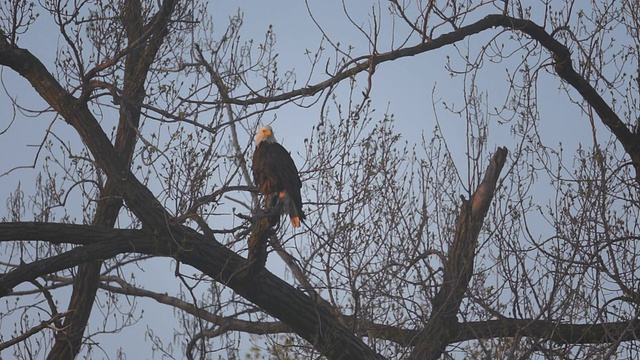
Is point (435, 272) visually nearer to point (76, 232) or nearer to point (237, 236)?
point (237, 236)

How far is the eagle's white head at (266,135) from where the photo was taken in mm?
6488

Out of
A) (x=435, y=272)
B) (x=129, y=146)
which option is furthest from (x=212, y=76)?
(x=435, y=272)

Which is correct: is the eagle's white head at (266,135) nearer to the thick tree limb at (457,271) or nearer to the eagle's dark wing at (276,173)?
the eagle's dark wing at (276,173)

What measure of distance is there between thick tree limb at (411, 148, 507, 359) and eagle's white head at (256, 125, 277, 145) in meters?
1.59

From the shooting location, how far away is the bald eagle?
5715 millimetres

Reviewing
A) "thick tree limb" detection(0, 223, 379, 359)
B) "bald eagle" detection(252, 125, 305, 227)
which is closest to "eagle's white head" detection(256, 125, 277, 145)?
"bald eagle" detection(252, 125, 305, 227)

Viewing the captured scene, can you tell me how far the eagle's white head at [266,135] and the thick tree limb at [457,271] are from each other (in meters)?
1.59

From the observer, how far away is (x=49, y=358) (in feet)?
19.9

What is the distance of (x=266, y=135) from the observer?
6527 mm

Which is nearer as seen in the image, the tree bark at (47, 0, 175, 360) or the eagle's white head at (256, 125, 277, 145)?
the tree bark at (47, 0, 175, 360)

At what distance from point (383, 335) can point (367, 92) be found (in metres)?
2.07

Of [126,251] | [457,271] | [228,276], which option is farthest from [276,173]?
[457,271]

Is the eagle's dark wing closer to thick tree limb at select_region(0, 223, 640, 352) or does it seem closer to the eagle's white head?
the eagle's white head

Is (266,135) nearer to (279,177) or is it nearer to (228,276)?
(279,177)
